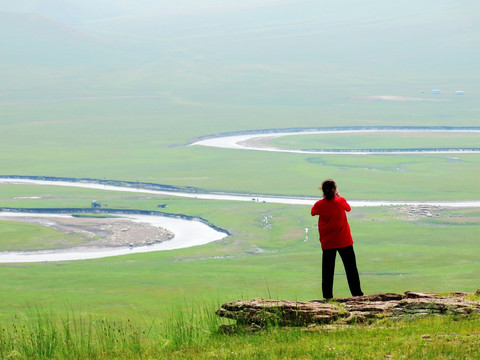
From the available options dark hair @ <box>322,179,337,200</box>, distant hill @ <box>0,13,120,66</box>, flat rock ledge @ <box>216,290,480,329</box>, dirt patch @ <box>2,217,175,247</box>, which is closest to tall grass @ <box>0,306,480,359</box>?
flat rock ledge @ <box>216,290,480,329</box>

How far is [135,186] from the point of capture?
83062 mm

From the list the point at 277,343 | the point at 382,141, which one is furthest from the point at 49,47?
the point at 277,343

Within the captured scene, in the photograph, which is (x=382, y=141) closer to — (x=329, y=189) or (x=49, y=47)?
(x=49, y=47)

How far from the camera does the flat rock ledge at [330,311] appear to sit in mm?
13453

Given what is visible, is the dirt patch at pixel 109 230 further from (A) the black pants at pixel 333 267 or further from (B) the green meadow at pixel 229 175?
(A) the black pants at pixel 333 267

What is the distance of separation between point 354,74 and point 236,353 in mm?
164566

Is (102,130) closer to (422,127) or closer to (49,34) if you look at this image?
(422,127)

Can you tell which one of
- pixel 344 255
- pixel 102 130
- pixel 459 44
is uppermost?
pixel 459 44

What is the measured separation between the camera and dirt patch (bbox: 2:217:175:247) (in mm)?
57688

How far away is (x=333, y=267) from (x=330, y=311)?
1256mm

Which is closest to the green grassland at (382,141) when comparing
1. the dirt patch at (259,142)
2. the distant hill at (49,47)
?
the dirt patch at (259,142)

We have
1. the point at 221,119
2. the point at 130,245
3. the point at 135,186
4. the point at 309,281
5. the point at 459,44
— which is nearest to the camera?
the point at 309,281

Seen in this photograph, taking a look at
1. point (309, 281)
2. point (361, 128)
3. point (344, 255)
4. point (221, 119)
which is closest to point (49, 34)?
point (221, 119)

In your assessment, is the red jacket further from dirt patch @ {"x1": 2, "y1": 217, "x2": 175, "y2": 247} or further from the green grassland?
the green grassland
